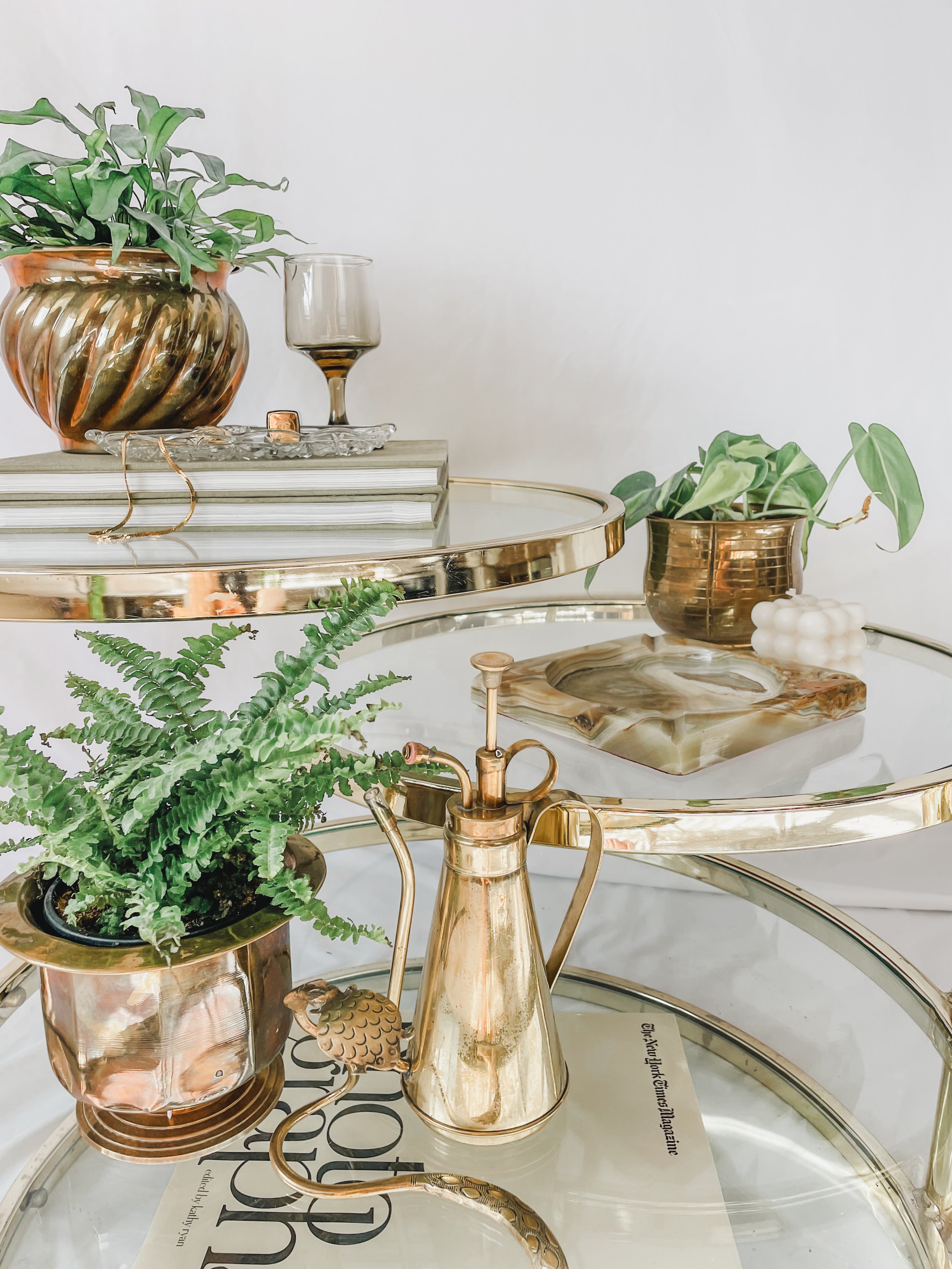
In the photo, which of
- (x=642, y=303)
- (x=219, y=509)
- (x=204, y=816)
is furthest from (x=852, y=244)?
(x=204, y=816)

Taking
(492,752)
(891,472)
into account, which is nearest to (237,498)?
(492,752)

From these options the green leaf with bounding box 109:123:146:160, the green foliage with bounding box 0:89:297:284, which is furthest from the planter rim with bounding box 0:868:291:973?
the green leaf with bounding box 109:123:146:160

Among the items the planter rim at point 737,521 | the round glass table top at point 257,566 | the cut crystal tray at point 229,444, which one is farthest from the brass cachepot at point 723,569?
Answer: the cut crystal tray at point 229,444

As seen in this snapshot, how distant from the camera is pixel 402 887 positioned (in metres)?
0.58

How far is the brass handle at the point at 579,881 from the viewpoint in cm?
52

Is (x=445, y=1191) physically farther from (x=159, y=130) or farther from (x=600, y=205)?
(x=600, y=205)

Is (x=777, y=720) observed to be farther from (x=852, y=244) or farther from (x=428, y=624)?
(x=852, y=244)

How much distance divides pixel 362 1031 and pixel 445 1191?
14 centimetres

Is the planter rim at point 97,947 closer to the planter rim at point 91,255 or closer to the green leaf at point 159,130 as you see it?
the planter rim at point 91,255

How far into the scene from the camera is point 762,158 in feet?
3.48

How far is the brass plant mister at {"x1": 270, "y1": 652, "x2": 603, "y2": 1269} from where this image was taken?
535 millimetres

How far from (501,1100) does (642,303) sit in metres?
0.90

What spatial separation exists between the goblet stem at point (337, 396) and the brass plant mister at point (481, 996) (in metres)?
0.43

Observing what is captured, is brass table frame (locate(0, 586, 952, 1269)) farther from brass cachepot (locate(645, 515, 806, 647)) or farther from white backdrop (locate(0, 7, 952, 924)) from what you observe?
white backdrop (locate(0, 7, 952, 924))
